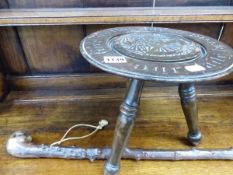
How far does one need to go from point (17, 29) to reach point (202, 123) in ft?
3.36

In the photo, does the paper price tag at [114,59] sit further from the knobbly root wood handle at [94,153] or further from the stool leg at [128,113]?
the knobbly root wood handle at [94,153]

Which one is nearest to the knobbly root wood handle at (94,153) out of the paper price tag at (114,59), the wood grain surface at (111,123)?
the wood grain surface at (111,123)

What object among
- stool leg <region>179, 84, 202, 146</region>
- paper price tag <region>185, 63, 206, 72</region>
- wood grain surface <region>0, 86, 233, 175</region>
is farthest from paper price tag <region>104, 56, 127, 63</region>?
wood grain surface <region>0, 86, 233, 175</region>

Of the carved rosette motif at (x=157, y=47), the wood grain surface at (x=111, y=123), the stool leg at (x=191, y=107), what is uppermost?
the carved rosette motif at (x=157, y=47)

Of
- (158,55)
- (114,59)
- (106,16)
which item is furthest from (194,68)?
(106,16)

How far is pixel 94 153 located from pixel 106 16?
0.57m

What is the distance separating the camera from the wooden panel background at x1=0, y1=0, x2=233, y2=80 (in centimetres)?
109

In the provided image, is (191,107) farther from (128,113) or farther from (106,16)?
(106,16)

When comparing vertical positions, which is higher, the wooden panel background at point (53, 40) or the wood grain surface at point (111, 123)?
the wooden panel background at point (53, 40)

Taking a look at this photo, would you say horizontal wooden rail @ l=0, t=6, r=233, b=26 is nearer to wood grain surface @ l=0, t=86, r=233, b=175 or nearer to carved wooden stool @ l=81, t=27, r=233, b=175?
carved wooden stool @ l=81, t=27, r=233, b=175

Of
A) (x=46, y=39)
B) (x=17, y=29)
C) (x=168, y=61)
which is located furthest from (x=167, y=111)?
(x=17, y=29)

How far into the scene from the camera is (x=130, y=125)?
0.70 meters

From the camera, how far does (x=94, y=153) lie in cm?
91

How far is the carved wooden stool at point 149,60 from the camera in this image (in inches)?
22.6
